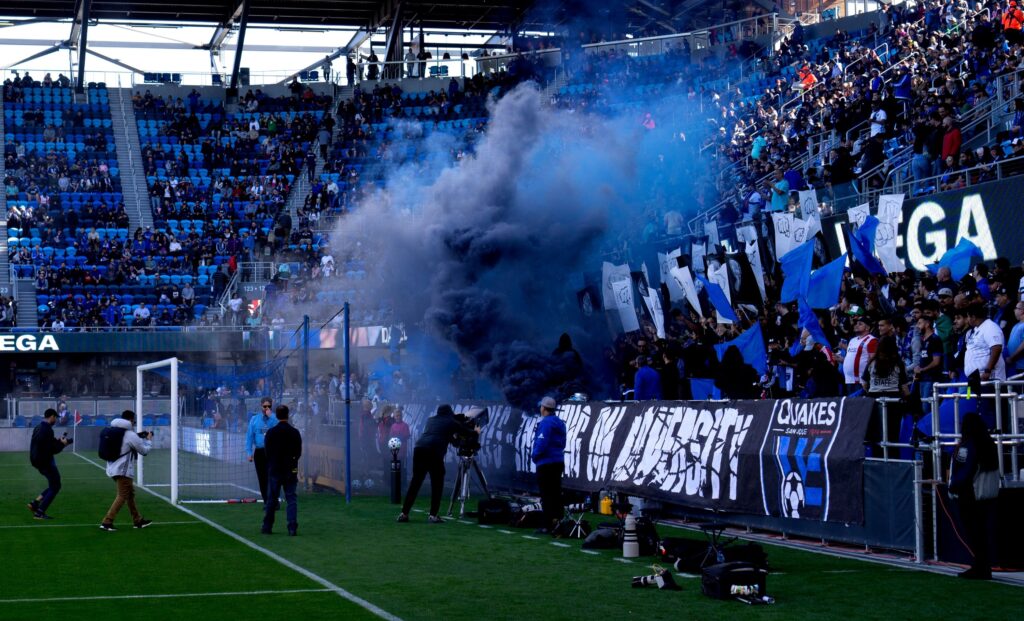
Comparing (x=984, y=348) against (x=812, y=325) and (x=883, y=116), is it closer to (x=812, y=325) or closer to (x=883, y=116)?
(x=812, y=325)

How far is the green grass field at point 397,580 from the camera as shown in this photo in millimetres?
11008

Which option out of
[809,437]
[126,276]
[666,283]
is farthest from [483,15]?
[809,437]

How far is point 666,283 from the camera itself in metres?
24.3

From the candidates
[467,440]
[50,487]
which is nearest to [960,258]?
[467,440]

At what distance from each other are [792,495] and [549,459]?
11.7ft

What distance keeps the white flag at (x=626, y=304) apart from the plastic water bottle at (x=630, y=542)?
31.5ft

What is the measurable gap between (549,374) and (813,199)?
5.72 meters

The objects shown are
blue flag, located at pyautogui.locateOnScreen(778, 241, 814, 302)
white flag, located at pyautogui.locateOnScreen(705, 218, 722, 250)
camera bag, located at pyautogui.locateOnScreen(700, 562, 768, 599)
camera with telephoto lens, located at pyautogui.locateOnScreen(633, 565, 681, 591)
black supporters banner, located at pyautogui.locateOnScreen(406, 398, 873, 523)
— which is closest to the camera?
camera bag, located at pyautogui.locateOnScreen(700, 562, 768, 599)

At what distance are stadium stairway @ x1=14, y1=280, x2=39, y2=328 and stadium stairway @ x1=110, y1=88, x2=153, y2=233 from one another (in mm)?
5239

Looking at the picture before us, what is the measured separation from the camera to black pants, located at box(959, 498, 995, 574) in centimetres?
1228

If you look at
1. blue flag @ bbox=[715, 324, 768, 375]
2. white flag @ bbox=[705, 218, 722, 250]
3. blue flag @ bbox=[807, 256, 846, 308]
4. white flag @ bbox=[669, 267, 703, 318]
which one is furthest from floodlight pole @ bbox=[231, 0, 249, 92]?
blue flag @ bbox=[807, 256, 846, 308]

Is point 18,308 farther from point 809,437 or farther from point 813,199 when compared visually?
point 809,437

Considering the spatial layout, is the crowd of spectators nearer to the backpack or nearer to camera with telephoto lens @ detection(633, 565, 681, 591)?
camera with telephoto lens @ detection(633, 565, 681, 591)

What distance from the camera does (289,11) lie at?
190ft
